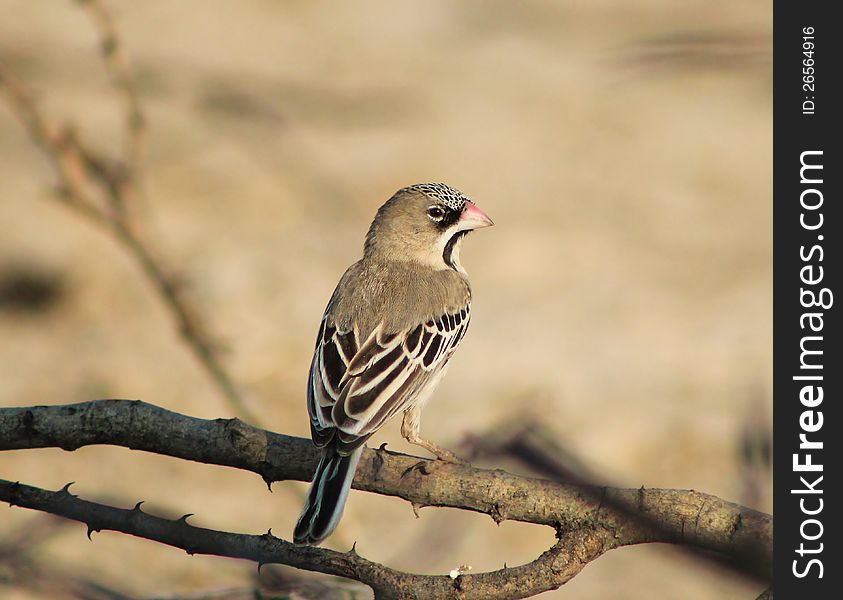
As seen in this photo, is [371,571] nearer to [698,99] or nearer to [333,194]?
[333,194]

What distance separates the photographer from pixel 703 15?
14.4 m

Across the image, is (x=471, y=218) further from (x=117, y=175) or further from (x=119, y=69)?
(x=119, y=69)

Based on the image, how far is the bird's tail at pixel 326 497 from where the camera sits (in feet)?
13.1

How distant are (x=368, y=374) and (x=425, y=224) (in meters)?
1.29

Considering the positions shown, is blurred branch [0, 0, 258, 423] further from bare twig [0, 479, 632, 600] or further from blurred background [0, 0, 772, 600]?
bare twig [0, 479, 632, 600]

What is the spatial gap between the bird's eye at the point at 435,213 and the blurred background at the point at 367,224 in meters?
1.59

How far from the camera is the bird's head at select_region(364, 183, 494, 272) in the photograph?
5973 millimetres

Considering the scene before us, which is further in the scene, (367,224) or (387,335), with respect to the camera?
(367,224)

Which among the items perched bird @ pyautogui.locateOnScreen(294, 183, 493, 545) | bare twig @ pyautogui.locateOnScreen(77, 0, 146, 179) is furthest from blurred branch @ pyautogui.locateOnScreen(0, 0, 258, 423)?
perched bird @ pyautogui.locateOnScreen(294, 183, 493, 545)

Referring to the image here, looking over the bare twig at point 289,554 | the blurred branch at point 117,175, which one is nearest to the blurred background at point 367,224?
the blurred branch at point 117,175

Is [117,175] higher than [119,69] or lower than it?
lower

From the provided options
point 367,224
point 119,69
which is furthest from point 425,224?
point 367,224

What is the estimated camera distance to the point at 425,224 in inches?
236
